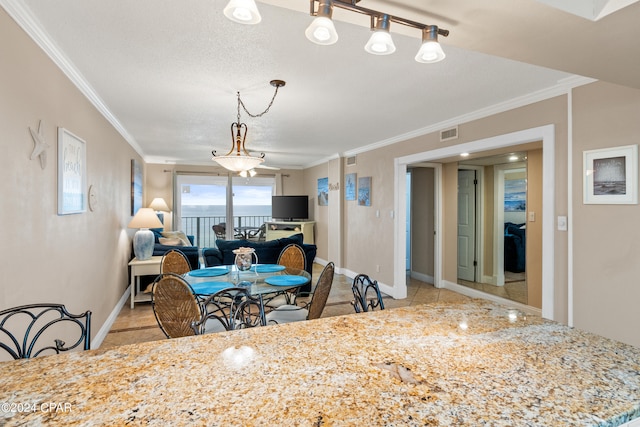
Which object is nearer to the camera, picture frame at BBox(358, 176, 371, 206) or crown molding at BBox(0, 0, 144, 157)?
crown molding at BBox(0, 0, 144, 157)

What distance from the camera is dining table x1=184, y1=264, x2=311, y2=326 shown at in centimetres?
270

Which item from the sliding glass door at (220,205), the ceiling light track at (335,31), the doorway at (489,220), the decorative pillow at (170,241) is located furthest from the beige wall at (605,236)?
the sliding glass door at (220,205)

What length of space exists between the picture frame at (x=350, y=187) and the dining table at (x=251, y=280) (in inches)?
119

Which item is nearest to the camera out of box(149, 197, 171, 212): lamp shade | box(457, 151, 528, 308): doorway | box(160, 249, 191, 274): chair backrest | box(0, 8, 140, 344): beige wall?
box(0, 8, 140, 344): beige wall

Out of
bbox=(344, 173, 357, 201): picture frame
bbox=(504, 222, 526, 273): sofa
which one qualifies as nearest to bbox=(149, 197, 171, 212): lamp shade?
bbox=(344, 173, 357, 201): picture frame

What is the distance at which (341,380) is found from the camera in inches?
36.2

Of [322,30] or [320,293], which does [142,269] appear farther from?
[322,30]

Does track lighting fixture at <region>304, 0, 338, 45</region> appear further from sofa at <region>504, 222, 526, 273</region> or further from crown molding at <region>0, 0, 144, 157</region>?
sofa at <region>504, 222, 526, 273</region>

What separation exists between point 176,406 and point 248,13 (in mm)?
1161

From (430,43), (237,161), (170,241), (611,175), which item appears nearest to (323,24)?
→ (430,43)

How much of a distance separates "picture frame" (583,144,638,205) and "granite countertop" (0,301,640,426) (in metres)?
1.69

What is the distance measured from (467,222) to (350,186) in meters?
2.11

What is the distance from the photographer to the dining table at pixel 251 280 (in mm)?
2699

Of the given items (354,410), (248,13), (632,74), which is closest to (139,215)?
(248,13)
